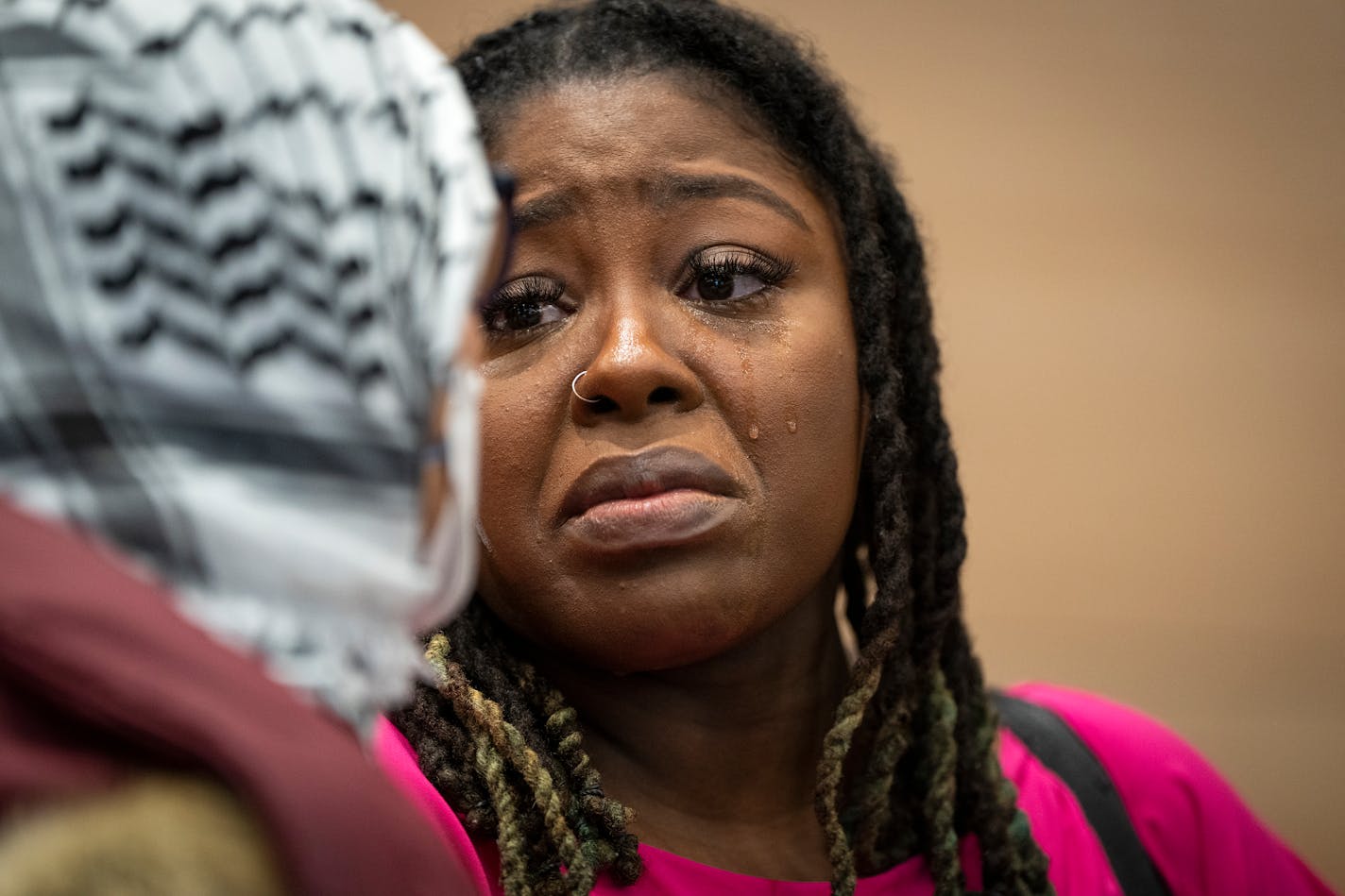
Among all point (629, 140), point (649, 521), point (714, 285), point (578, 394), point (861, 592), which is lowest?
point (861, 592)

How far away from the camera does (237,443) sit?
0.72 metres

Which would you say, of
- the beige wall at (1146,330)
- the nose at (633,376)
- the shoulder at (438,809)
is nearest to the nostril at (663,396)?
the nose at (633,376)

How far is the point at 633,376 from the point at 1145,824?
0.91 metres

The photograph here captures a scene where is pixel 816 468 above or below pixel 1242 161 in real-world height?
below

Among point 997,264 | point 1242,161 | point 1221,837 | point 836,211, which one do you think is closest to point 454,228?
point 836,211

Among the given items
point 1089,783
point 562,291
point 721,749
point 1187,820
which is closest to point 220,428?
point 562,291

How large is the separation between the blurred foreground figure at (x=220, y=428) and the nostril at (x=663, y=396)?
22.1 inches

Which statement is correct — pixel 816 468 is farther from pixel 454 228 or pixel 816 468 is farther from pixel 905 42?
pixel 905 42

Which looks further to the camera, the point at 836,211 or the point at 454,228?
the point at 836,211

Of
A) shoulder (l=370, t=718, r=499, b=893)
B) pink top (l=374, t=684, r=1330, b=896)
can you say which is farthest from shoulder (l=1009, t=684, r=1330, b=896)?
shoulder (l=370, t=718, r=499, b=893)

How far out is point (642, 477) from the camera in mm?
1332

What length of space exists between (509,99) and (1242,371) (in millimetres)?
2774

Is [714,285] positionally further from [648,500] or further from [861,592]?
[861,592]

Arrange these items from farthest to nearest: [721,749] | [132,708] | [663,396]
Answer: [721,749] → [663,396] → [132,708]
